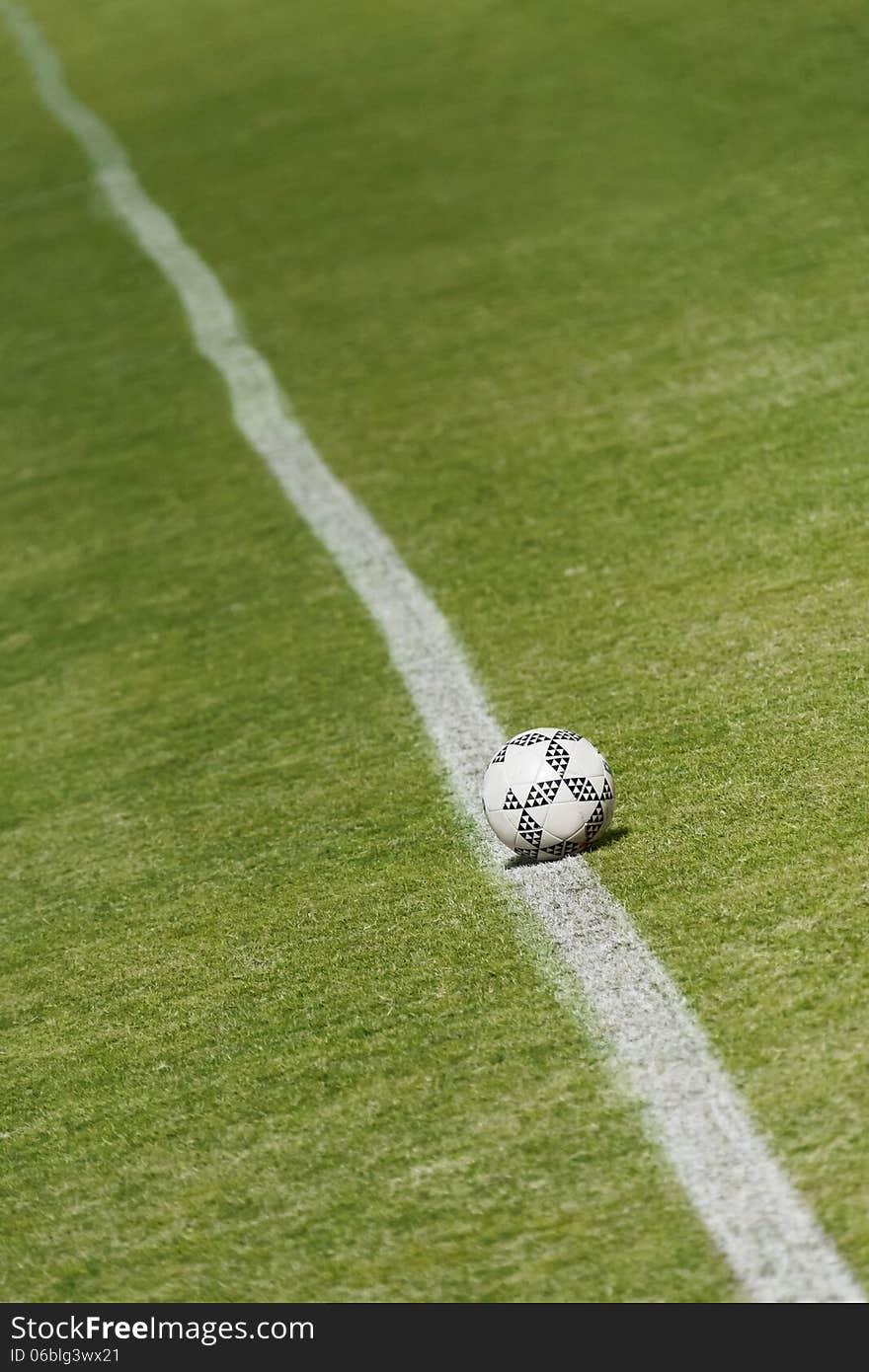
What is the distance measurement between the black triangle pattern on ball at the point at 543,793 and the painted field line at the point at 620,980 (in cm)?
30

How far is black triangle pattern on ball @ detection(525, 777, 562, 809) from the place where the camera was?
5035mm

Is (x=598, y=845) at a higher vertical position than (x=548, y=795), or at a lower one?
lower

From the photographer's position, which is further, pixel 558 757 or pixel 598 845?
pixel 598 845

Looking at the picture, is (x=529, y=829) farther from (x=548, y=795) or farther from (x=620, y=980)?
(x=620, y=980)

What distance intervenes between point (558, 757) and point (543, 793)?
0.44 ft

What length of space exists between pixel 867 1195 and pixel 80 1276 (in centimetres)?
202

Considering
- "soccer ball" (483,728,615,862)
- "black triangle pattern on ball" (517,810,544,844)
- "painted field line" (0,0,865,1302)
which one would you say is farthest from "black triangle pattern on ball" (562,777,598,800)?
"painted field line" (0,0,865,1302)

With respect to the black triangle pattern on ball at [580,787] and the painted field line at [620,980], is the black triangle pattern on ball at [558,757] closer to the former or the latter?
the black triangle pattern on ball at [580,787]

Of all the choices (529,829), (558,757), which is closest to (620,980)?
(529,829)

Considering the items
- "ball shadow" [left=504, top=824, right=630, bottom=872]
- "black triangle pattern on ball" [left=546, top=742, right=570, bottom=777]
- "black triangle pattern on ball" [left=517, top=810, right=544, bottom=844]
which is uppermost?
"black triangle pattern on ball" [left=546, top=742, right=570, bottom=777]

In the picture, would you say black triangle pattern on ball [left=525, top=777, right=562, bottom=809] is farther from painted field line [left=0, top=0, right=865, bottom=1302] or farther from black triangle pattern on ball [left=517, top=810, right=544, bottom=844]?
painted field line [left=0, top=0, right=865, bottom=1302]

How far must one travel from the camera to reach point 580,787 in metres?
5.04

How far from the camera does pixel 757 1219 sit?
364 centimetres

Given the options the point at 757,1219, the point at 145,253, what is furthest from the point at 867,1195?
the point at 145,253
